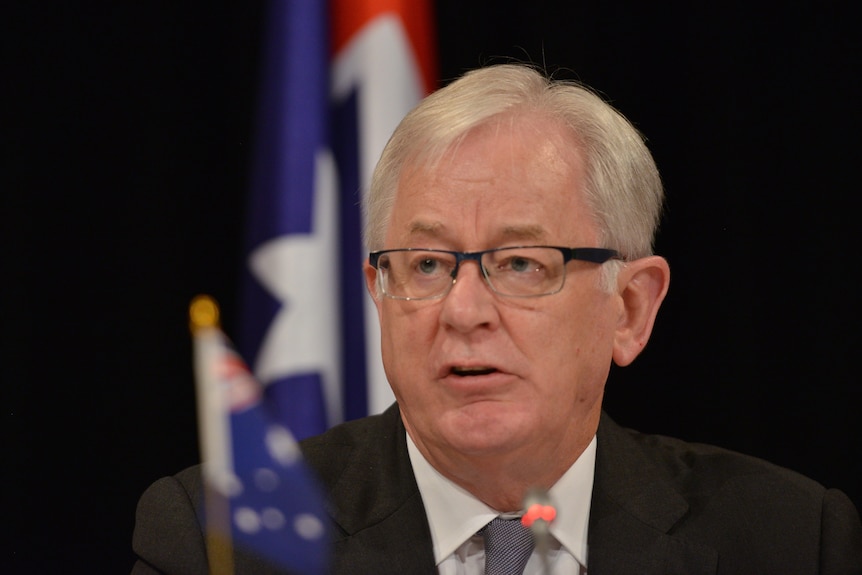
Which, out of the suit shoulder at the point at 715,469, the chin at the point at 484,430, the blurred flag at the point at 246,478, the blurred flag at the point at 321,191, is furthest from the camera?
the blurred flag at the point at 321,191

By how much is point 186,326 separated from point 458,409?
1.15 m

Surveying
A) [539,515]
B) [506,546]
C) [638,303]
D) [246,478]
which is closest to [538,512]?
[539,515]

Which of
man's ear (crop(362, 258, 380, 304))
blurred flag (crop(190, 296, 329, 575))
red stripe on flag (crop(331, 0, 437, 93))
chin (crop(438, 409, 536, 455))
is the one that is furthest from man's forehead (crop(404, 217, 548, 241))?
red stripe on flag (crop(331, 0, 437, 93))

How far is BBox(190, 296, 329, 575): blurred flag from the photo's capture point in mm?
1603

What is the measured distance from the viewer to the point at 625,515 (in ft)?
7.38

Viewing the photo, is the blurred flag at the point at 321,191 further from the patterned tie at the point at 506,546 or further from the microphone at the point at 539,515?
the microphone at the point at 539,515

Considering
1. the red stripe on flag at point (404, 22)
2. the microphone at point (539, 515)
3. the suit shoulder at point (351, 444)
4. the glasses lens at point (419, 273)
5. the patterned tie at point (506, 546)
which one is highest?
the red stripe on flag at point (404, 22)

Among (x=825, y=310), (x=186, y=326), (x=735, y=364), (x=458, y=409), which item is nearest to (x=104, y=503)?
(x=186, y=326)

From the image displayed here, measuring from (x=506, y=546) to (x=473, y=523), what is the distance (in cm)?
9

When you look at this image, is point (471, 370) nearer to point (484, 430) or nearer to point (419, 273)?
point (484, 430)

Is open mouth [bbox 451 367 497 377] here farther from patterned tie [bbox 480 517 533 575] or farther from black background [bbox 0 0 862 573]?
black background [bbox 0 0 862 573]

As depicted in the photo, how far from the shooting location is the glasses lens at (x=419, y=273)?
2100 mm

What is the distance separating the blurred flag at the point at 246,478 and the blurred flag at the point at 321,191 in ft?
3.14

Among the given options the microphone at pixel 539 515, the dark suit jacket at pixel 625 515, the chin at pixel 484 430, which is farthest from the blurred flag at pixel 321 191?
the microphone at pixel 539 515
